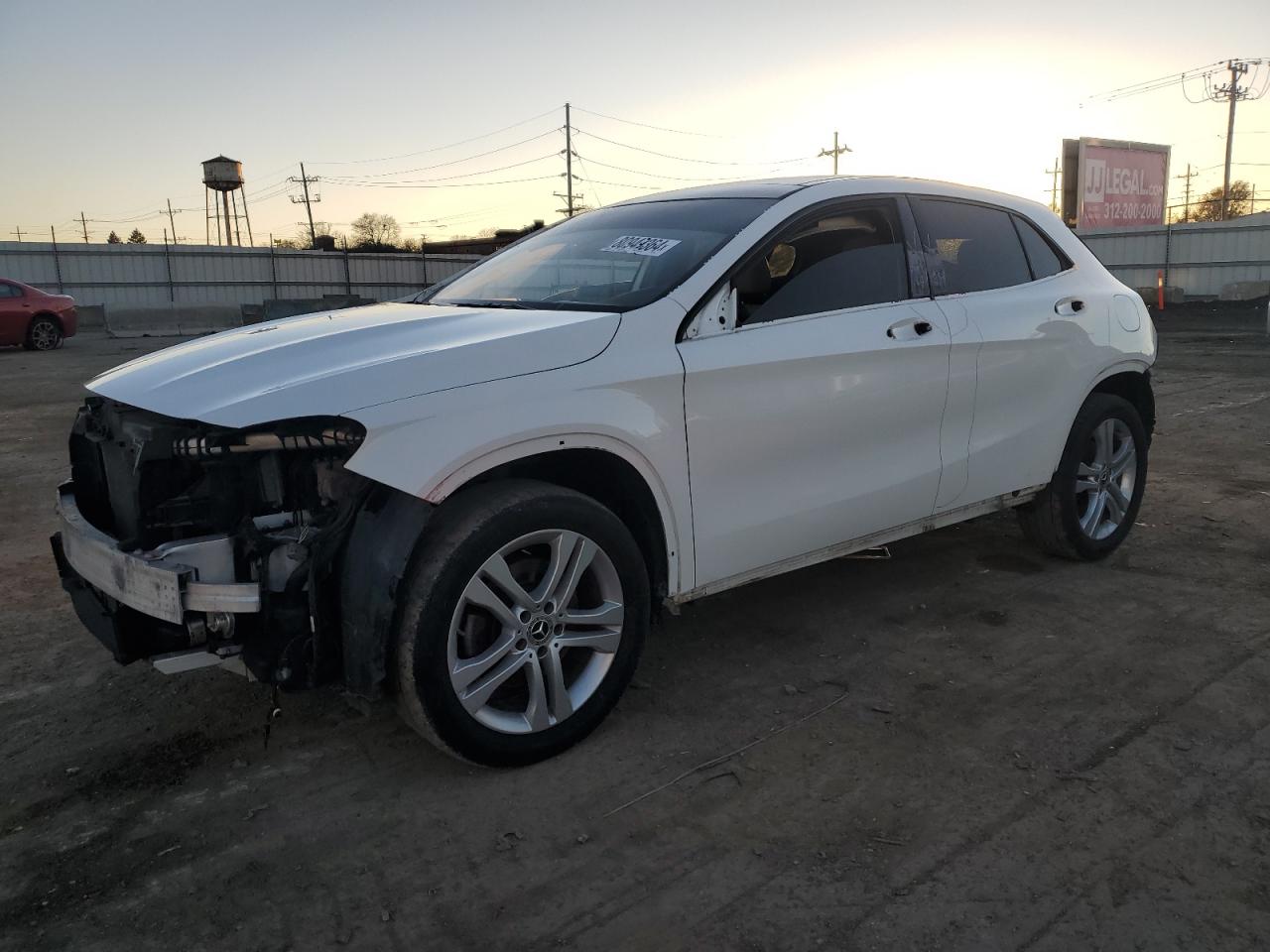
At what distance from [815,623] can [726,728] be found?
1.05 metres

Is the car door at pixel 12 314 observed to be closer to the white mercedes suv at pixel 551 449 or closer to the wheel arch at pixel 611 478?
the white mercedes suv at pixel 551 449

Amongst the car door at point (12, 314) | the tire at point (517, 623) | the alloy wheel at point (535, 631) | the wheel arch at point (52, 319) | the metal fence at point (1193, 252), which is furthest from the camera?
the metal fence at point (1193, 252)

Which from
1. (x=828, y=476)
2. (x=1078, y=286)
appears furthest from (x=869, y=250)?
(x=1078, y=286)

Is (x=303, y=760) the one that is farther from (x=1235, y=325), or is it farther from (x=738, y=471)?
(x=1235, y=325)

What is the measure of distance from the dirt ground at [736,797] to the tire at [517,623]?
18 centimetres

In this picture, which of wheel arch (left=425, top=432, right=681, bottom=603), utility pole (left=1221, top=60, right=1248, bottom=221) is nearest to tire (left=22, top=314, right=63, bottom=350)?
→ wheel arch (left=425, top=432, right=681, bottom=603)

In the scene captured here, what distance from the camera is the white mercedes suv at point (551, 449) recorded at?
268 centimetres

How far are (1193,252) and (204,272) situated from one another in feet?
110

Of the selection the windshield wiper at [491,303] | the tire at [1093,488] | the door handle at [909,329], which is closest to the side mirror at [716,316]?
the windshield wiper at [491,303]

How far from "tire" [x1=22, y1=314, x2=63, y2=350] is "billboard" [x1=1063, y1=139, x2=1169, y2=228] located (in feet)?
98.1

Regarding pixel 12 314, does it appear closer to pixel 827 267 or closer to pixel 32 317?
pixel 32 317

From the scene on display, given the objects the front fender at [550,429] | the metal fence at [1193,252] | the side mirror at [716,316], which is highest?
the metal fence at [1193,252]

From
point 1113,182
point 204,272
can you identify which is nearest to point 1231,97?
point 1113,182

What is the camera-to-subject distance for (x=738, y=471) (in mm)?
3307
